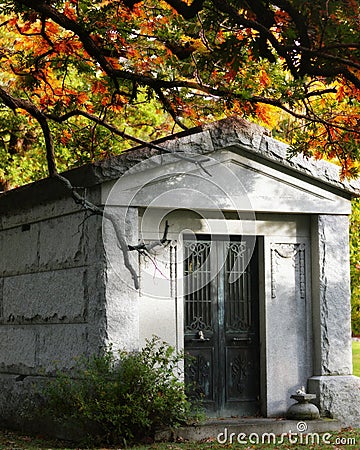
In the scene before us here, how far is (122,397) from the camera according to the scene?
10.2 meters

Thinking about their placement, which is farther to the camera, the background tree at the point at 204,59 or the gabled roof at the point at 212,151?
the gabled roof at the point at 212,151

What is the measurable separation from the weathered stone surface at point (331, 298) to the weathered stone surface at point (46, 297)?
3068 mm

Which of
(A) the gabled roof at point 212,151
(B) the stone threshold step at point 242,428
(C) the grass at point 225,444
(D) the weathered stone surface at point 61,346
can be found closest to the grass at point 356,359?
(A) the gabled roof at point 212,151

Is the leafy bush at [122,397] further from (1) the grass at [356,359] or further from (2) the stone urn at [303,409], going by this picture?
(1) the grass at [356,359]

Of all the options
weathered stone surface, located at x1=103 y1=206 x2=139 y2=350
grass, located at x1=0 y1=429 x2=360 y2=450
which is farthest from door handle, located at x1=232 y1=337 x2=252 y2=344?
weathered stone surface, located at x1=103 y1=206 x2=139 y2=350

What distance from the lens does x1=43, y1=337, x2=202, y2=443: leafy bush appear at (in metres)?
10.0

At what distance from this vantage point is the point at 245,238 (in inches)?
464

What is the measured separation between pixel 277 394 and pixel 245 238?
6.56 feet

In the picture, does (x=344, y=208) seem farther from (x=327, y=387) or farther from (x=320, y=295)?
(x=327, y=387)

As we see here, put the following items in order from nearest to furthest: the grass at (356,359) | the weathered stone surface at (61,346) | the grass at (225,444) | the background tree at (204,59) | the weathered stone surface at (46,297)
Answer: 1. the background tree at (204,59)
2. the grass at (225,444)
3. the weathered stone surface at (61,346)
4. the weathered stone surface at (46,297)
5. the grass at (356,359)

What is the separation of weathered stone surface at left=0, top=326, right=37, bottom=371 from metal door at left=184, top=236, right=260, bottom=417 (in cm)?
215

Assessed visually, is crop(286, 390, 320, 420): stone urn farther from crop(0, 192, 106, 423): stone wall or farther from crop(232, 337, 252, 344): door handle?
crop(0, 192, 106, 423): stone wall

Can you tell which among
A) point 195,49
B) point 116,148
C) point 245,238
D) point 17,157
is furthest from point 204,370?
point 17,157

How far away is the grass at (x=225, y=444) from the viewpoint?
32.9 ft
